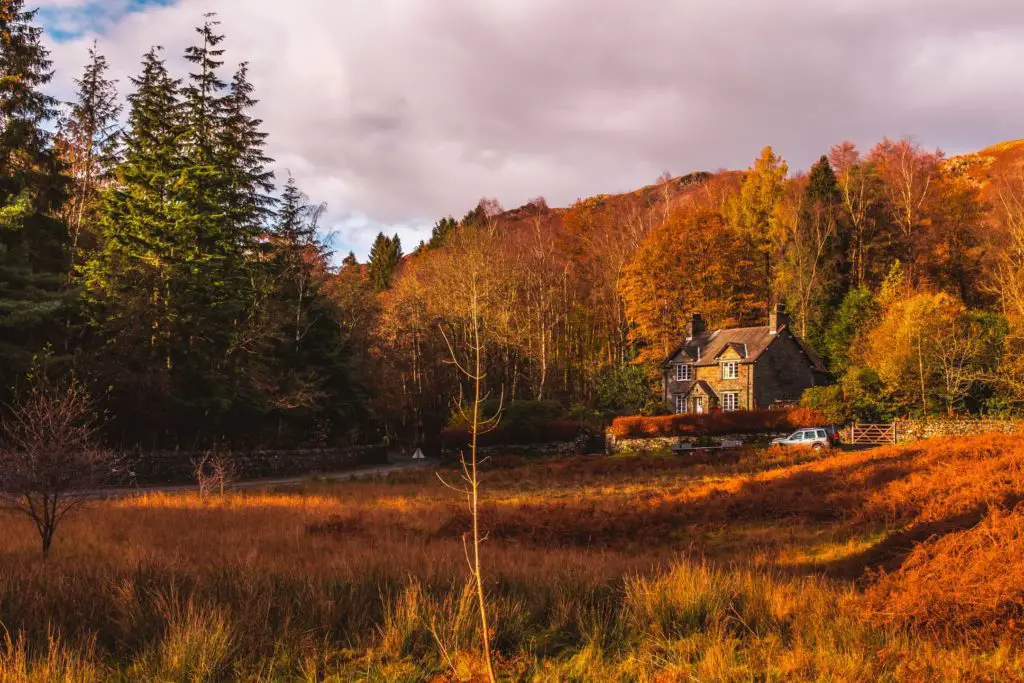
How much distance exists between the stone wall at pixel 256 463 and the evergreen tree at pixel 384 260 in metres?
51.7

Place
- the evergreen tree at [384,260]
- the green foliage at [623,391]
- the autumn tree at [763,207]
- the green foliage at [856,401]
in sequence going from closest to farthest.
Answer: the green foliage at [856,401] → the green foliage at [623,391] → the autumn tree at [763,207] → the evergreen tree at [384,260]

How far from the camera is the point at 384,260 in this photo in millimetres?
105250

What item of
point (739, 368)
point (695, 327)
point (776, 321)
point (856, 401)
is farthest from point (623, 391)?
point (856, 401)

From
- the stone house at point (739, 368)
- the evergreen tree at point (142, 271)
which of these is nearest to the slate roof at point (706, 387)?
the stone house at point (739, 368)

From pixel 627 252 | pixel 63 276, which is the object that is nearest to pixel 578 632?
pixel 63 276

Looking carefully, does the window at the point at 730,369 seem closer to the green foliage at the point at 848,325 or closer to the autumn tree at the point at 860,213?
the green foliage at the point at 848,325

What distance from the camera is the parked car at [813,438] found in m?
38.3

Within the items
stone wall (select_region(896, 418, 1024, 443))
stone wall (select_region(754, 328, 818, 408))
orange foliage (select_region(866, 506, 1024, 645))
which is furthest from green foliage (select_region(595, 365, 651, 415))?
orange foliage (select_region(866, 506, 1024, 645))

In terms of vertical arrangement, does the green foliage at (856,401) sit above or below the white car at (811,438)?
above

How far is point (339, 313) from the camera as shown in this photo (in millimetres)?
52406

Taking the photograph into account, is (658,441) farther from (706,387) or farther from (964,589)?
(964,589)

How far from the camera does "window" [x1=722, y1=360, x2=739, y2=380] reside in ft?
182

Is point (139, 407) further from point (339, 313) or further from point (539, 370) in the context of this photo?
point (539, 370)

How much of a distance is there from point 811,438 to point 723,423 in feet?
23.2
